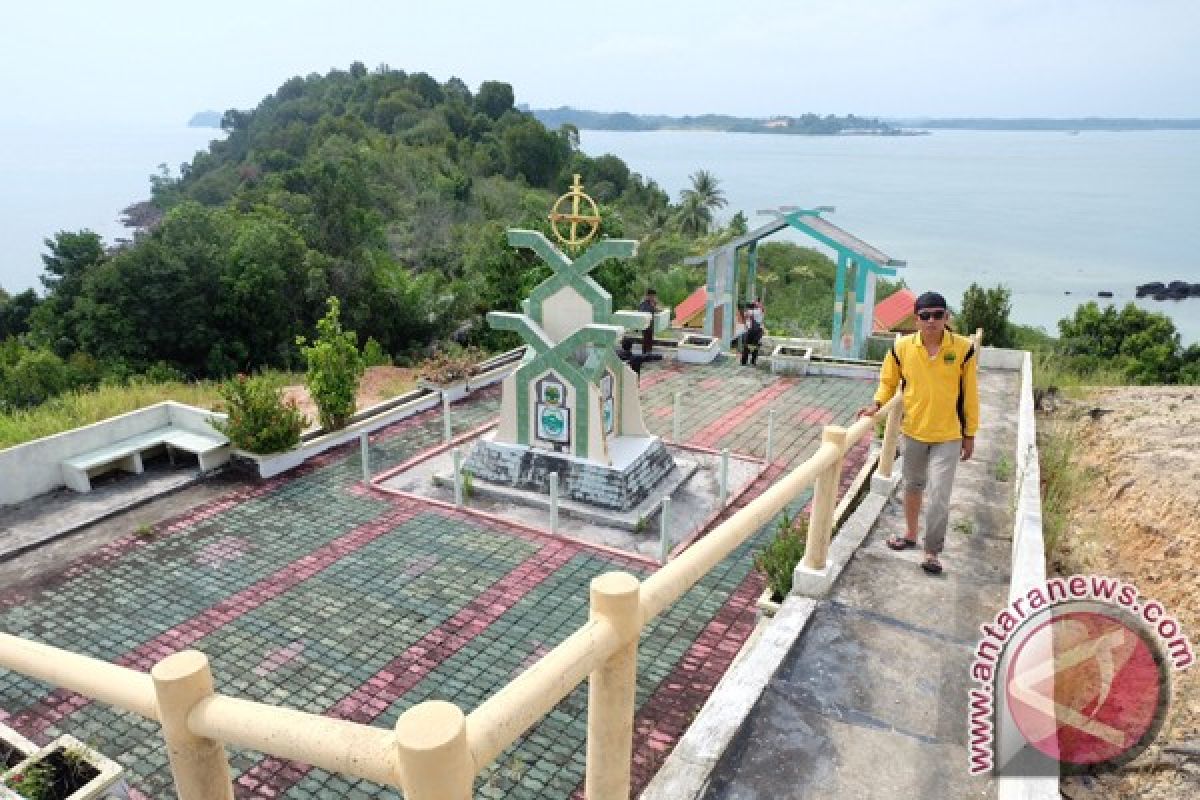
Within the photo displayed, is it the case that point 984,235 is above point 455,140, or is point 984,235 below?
below

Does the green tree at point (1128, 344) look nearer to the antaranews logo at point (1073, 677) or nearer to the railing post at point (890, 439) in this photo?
the railing post at point (890, 439)

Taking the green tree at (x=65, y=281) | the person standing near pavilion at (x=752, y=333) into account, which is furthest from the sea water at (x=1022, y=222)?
the green tree at (x=65, y=281)

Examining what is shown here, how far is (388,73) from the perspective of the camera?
274 feet

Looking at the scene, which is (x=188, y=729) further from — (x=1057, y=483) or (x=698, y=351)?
(x=698, y=351)

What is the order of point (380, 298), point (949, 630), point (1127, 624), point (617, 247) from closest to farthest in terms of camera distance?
point (1127, 624) → point (949, 630) → point (617, 247) → point (380, 298)

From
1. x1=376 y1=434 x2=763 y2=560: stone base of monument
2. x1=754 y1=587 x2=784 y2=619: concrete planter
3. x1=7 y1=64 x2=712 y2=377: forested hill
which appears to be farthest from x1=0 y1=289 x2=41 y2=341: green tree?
x1=754 y1=587 x2=784 y2=619: concrete planter

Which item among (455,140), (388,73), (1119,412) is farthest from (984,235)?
(1119,412)

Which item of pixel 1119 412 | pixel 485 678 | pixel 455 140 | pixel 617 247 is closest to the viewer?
pixel 485 678

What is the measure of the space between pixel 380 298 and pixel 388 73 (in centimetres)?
6688

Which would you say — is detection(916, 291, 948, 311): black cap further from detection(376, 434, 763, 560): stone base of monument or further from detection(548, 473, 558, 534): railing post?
detection(548, 473, 558, 534): railing post

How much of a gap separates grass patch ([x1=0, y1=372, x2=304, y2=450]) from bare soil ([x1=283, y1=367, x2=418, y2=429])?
4.45 ft

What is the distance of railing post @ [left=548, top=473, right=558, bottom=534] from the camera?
8547 millimetres

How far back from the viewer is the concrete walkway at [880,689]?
3.56 m

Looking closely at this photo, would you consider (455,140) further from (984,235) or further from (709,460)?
(709,460)
